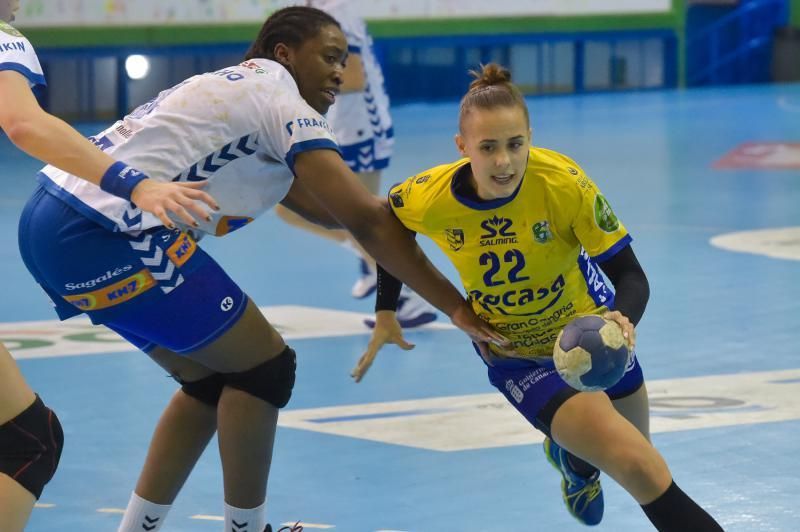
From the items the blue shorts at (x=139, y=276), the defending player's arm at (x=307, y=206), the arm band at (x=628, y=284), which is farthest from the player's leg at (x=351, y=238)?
the arm band at (x=628, y=284)

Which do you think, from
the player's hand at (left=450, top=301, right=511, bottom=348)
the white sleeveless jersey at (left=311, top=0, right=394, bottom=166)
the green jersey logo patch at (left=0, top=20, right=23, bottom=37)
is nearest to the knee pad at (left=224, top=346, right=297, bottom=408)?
the player's hand at (left=450, top=301, right=511, bottom=348)

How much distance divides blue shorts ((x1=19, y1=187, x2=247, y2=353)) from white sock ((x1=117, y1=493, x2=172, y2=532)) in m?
0.53

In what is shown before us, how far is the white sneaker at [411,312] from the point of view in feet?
26.5

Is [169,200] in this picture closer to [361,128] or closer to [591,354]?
[591,354]

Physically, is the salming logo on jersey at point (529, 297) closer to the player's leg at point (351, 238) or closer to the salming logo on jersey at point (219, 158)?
the salming logo on jersey at point (219, 158)

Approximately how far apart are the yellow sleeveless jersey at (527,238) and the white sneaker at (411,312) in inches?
140

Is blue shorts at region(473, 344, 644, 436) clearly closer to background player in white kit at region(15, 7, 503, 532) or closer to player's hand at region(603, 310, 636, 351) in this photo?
background player in white kit at region(15, 7, 503, 532)

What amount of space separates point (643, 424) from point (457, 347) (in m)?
2.96

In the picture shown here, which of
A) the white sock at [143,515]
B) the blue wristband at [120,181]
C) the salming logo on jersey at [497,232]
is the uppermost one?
the blue wristband at [120,181]

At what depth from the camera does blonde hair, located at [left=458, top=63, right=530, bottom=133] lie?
4258 mm

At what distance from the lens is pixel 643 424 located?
462cm

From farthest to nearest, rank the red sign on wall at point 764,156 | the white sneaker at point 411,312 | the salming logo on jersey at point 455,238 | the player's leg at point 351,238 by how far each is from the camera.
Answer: the red sign on wall at point 764,156 < the player's leg at point 351,238 < the white sneaker at point 411,312 < the salming logo on jersey at point 455,238

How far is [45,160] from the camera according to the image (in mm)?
3666

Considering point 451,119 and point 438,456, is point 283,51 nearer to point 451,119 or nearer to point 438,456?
point 438,456
